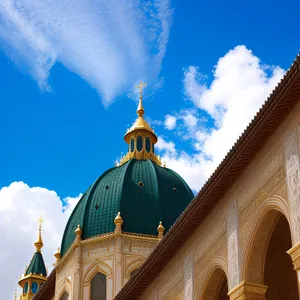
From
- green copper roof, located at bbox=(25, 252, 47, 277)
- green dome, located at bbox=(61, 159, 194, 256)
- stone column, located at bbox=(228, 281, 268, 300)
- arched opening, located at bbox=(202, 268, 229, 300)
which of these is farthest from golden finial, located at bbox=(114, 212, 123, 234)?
stone column, located at bbox=(228, 281, 268, 300)

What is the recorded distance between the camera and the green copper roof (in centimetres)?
6353

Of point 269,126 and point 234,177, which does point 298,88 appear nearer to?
point 269,126

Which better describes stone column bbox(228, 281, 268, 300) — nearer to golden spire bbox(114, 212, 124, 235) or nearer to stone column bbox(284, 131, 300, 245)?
stone column bbox(284, 131, 300, 245)

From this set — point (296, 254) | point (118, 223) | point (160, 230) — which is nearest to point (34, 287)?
point (118, 223)

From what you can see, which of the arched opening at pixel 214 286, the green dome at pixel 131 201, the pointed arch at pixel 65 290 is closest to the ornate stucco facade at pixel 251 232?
the arched opening at pixel 214 286

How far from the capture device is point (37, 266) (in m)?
64.1

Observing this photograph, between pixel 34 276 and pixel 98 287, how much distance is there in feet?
68.1

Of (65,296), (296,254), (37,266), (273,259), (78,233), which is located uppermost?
(37,266)

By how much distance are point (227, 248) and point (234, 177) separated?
2010mm

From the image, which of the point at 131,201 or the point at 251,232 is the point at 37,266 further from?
the point at 251,232

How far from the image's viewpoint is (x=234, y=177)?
20.4 meters

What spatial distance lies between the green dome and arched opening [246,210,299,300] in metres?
21.7

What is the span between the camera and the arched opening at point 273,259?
1877cm

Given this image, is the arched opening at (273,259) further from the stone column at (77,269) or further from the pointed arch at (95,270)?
the stone column at (77,269)
